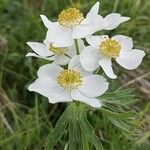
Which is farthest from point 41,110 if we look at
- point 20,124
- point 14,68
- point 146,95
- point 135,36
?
point 135,36

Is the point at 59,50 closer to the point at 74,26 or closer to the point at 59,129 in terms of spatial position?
the point at 74,26

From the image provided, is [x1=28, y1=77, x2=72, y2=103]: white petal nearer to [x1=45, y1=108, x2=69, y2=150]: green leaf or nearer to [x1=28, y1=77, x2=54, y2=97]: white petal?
[x1=28, y1=77, x2=54, y2=97]: white petal

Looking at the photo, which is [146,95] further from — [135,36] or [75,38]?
[75,38]

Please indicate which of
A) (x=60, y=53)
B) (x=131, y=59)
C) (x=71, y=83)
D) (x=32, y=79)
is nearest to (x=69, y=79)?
(x=71, y=83)

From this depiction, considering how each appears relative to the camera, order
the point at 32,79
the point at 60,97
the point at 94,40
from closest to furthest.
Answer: the point at 60,97 → the point at 94,40 → the point at 32,79

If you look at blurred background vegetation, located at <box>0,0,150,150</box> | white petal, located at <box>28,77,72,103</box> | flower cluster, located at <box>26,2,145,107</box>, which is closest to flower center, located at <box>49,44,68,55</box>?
flower cluster, located at <box>26,2,145,107</box>

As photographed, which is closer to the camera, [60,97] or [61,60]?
[60,97]

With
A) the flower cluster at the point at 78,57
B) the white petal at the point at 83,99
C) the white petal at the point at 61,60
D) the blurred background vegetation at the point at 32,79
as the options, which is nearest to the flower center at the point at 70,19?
the flower cluster at the point at 78,57
